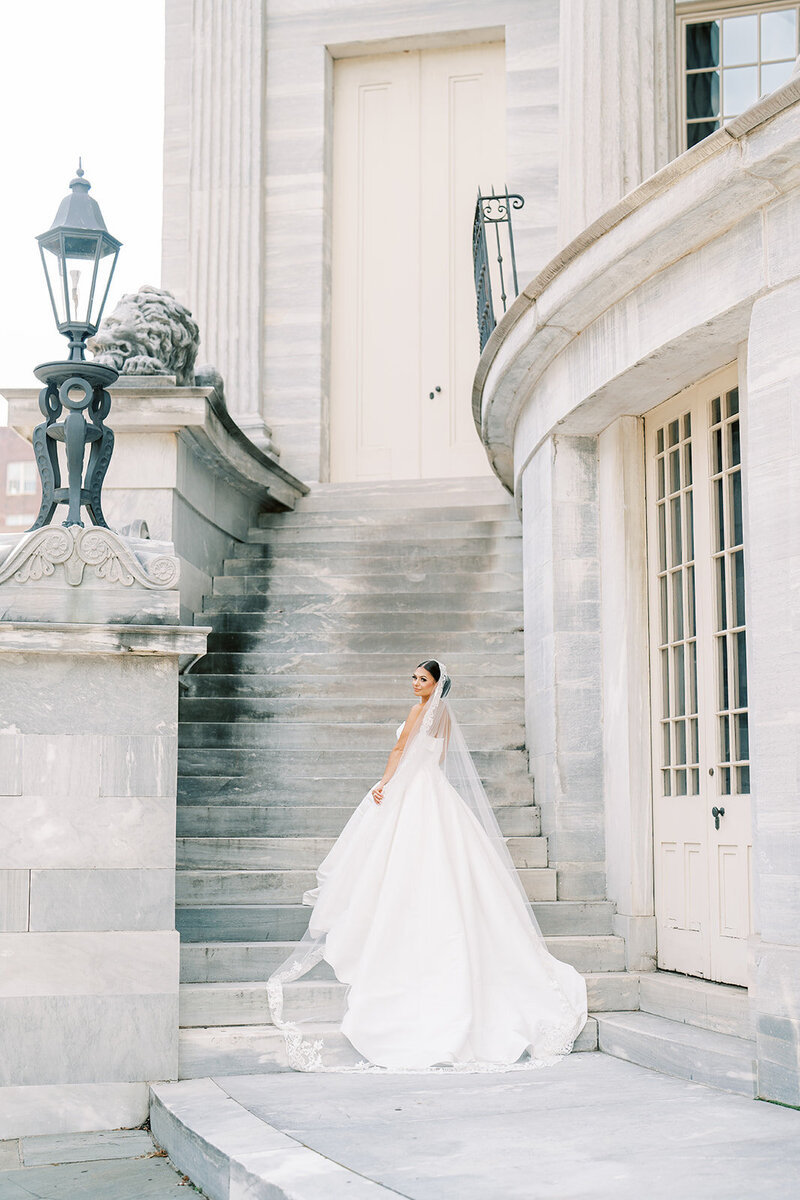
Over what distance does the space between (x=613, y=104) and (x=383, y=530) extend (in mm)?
4094

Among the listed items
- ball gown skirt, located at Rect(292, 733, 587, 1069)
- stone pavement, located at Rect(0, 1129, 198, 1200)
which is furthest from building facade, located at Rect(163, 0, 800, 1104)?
stone pavement, located at Rect(0, 1129, 198, 1200)

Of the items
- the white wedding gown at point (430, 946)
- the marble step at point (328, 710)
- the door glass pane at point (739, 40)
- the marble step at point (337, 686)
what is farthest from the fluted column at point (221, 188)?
the white wedding gown at point (430, 946)

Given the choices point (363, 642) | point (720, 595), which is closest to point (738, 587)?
point (720, 595)

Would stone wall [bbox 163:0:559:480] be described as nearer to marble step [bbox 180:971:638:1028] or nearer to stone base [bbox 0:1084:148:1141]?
marble step [bbox 180:971:638:1028]

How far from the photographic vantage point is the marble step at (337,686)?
31.6ft

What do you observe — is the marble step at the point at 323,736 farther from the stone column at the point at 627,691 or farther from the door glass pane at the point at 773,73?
the door glass pane at the point at 773,73

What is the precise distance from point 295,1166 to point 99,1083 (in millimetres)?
1985

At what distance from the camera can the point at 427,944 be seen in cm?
665

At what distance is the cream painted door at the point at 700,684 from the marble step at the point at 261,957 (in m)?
0.31

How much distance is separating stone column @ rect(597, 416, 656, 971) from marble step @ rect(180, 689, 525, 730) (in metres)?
1.42

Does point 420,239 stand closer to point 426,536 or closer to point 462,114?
point 462,114

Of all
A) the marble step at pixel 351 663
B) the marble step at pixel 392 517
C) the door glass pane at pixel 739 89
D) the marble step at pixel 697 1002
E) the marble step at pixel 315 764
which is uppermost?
the door glass pane at pixel 739 89

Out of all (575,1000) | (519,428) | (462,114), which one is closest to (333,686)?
(519,428)

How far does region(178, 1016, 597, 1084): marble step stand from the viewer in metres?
6.44
